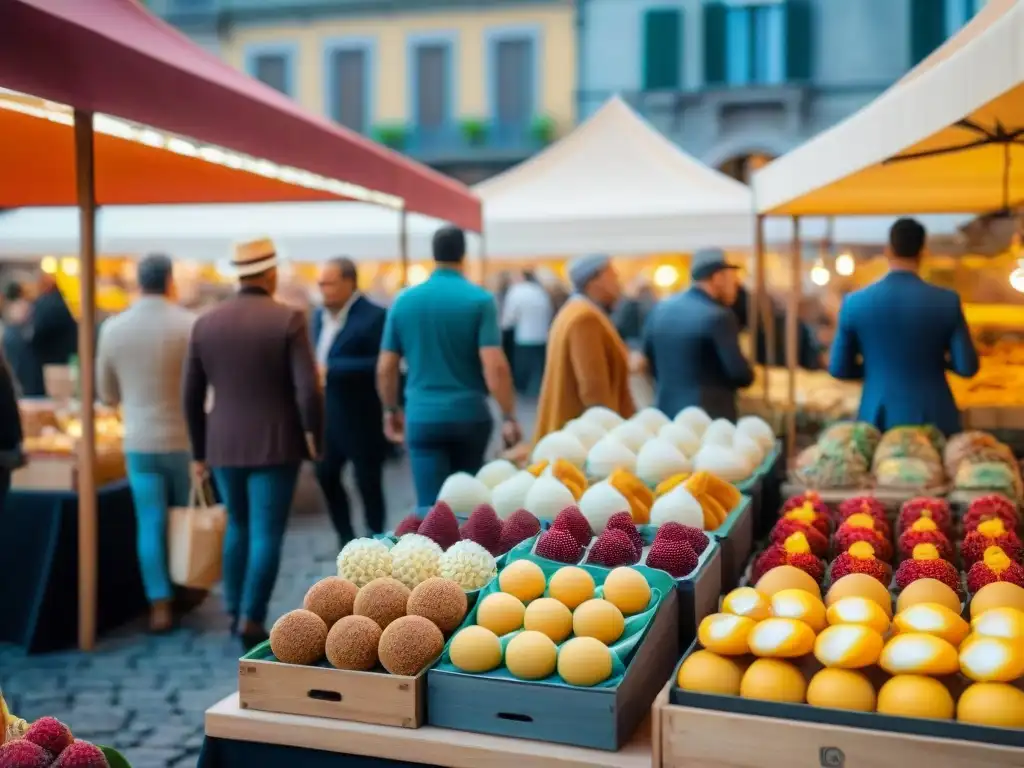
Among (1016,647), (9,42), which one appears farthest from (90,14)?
(1016,647)

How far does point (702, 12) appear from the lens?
20.4 metres

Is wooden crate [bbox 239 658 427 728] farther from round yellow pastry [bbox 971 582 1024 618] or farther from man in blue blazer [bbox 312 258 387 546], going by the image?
man in blue blazer [bbox 312 258 387 546]

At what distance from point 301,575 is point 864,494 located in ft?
9.85

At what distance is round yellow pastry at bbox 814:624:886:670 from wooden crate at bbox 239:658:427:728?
2.24 ft

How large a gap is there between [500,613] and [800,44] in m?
20.0

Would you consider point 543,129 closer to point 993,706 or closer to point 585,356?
point 585,356

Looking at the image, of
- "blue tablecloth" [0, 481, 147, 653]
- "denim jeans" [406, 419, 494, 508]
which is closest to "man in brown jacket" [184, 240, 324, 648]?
"denim jeans" [406, 419, 494, 508]

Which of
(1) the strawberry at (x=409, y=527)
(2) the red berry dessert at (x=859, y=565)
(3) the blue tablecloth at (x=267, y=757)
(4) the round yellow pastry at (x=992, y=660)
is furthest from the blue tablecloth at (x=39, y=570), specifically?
(4) the round yellow pastry at (x=992, y=660)

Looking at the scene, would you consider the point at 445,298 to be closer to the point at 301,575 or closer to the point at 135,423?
the point at 135,423

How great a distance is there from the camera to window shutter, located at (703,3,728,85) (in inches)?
798

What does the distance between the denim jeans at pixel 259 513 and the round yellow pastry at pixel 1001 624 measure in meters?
2.79

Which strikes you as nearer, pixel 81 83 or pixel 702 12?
pixel 81 83

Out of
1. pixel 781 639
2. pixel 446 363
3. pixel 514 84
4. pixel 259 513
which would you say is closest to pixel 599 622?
pixel 781 639

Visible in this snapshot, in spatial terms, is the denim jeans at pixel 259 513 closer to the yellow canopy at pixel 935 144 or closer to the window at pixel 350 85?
the yellow canopy at pixel 935 144
